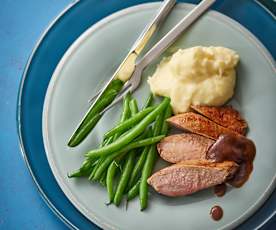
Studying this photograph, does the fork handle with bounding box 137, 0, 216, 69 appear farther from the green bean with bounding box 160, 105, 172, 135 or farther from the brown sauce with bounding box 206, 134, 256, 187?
the brown sauce with bounding box 206, 134, 256, 187

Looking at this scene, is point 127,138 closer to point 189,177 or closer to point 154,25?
point 189,177

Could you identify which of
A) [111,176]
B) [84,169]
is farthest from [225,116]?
[84,169]

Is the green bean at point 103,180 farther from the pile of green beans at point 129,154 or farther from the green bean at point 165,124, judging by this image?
the green bean at point 165,124

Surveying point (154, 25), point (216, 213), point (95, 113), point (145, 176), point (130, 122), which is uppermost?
point (154, 25)

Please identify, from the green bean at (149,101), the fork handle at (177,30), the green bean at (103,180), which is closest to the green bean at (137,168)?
the green bean at (103,180)

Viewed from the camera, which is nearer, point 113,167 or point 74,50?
point 113,167

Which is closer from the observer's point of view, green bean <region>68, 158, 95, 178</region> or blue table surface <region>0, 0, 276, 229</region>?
green bean <region>68, 158, 95, 178</region>

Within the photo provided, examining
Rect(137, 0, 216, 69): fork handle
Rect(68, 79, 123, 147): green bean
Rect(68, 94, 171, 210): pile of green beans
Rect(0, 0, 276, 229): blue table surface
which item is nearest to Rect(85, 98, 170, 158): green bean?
Rect(68, 94, 171, 210): pile of green beans

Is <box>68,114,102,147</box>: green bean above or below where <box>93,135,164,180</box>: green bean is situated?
above
